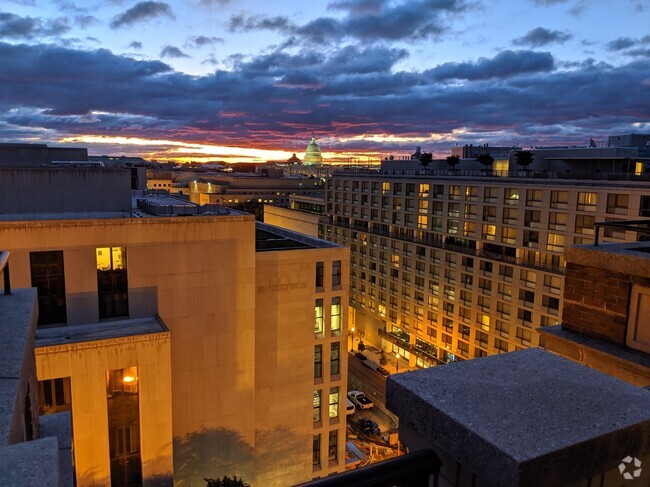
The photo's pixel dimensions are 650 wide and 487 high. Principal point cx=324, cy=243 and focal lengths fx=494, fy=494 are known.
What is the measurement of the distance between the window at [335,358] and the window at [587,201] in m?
31.4

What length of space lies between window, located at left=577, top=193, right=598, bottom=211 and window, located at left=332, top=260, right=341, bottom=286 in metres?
Answer: 30.4

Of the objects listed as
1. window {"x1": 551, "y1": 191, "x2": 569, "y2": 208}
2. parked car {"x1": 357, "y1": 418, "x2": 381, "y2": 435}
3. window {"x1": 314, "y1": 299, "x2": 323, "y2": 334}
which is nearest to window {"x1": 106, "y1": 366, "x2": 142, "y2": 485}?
window {"x1": 314, "y1": 299, "x2": 323, "y2": 334}

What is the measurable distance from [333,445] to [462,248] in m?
35.7

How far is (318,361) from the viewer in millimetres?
33594

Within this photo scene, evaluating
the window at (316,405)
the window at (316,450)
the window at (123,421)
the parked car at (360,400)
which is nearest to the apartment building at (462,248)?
the parked car at (360,400)

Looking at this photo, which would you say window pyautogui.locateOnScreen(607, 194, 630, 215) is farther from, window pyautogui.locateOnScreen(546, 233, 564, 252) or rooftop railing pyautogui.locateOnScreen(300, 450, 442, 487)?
rooftop railing pyautogui.locateOnScreen(300, 450, 442, 487)

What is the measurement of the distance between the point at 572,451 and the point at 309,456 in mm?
33762

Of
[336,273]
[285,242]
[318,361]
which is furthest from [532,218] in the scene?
[318,361]

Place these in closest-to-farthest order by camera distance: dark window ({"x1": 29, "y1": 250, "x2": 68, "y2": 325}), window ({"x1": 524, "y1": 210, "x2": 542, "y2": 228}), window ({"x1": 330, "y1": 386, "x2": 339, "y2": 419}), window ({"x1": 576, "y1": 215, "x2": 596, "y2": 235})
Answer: dark window ({"x1": 29, "y1": 250, "x2": 68, "y2": 325})
window ({"x1": 330, "y1": 386, "x2": 339, "y2": 419})
window ({"x1": 576, "y1": 215, "x2": 596, "y2": 235})
window ({"x1": 524, "y1": 210, "x2": 542, "y2": 228})

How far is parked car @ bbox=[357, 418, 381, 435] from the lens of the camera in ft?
170

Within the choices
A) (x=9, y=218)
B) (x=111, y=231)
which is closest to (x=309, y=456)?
(x=111, y=231)

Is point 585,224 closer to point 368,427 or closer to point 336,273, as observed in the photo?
point 368,427

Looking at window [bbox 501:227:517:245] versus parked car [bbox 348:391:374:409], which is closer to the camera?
window [bbox 501:227:517:245]

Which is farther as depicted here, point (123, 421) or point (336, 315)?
point (336, 315)
